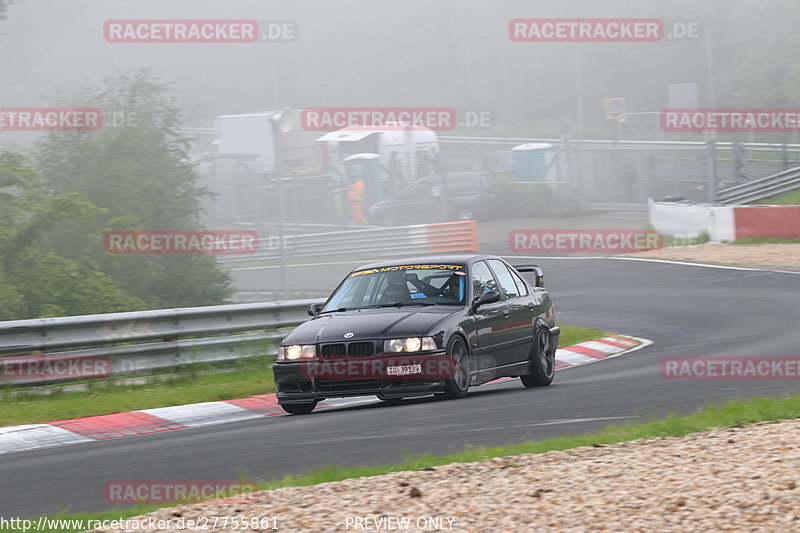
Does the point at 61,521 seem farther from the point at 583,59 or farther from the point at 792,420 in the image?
the point at 583,59

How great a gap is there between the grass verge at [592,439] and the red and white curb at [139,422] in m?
3.84

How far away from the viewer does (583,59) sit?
67.0 m

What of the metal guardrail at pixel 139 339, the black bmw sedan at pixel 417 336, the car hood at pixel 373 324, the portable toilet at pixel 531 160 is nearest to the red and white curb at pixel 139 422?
the black bmw sedan at pixel 417 336

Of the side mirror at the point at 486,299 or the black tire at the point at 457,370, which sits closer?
the black tire at the point at 457,370

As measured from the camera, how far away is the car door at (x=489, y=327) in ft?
36.0

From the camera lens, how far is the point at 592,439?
24.2ft

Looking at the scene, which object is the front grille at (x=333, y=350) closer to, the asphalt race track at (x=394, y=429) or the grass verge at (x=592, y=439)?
the asphalt race track at (x=394, y=429)

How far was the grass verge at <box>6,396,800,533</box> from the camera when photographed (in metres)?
6.22

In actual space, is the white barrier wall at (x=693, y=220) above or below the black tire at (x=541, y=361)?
above

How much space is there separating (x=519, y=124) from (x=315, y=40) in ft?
69.6

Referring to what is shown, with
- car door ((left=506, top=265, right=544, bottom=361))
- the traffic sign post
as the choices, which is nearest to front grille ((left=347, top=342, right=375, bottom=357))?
car door ((left=506, top=265, right=544, bottom=361))

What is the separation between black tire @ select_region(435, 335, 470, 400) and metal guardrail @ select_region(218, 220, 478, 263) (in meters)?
21.5

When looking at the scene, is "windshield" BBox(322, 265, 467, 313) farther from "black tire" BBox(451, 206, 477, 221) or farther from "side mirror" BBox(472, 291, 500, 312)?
"black tire" BBox(451, 206, 477, 221)

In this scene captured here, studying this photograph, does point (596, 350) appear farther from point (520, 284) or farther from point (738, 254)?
point (738, 254)
